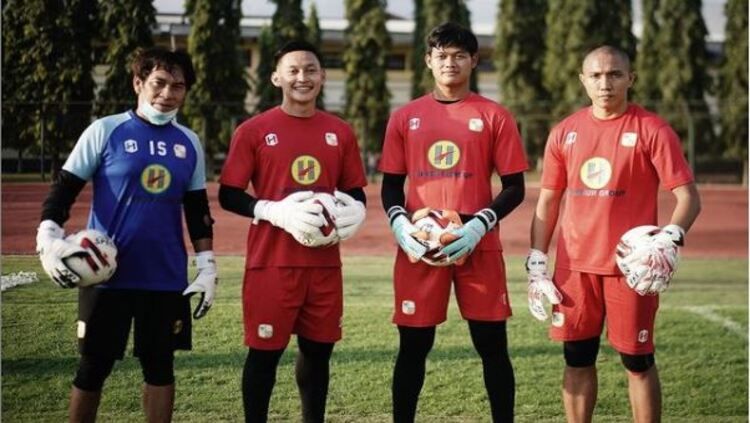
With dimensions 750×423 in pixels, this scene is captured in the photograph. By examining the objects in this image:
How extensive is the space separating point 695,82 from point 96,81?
745 inches

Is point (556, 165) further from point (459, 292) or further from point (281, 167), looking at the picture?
point (281, 167)

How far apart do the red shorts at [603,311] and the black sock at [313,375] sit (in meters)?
1.06

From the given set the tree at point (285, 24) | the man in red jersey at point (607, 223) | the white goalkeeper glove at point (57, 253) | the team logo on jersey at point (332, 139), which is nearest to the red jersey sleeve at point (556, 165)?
the man in red jersey at point (607, 223)

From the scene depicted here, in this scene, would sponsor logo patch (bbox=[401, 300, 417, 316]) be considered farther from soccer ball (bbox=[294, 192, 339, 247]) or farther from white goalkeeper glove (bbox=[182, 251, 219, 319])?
white goalkeeper glove (bbox=[182, 251, 219, 319])

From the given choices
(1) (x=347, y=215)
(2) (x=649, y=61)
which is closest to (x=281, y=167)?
(1) (x=347, y=215)

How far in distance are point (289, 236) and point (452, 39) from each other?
1149mm

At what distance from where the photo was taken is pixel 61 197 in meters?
3.33

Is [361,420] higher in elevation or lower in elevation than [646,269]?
lower

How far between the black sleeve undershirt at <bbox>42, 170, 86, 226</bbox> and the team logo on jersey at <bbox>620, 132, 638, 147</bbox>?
2.36 meters

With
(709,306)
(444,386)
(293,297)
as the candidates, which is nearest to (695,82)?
(709,306)

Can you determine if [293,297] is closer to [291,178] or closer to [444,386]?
[291,178]

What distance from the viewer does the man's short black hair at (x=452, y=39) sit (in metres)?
3.61

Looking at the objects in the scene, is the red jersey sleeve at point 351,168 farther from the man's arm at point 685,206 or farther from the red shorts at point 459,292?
the man's arm at point 685,206

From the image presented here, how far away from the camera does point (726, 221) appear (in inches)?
556
